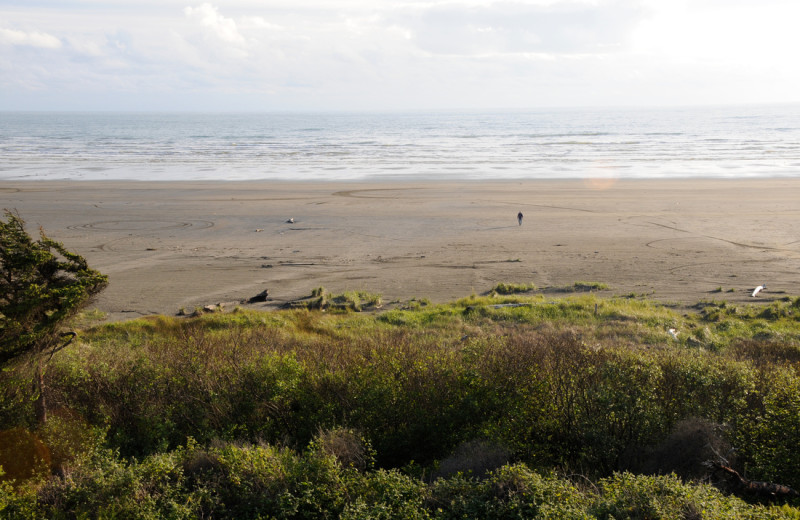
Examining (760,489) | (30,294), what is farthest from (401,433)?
(30,294)

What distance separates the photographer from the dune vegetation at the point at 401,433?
8812mm

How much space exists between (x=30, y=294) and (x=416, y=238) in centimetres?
2435

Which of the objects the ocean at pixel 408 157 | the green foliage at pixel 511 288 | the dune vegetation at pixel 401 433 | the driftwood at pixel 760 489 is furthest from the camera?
the ocean at pixel 408 157

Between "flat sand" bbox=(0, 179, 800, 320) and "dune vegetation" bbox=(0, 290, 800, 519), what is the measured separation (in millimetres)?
9448

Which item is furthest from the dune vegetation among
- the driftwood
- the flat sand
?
the flat sand

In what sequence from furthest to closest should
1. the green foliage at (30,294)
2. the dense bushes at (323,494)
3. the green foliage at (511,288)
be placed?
the green foliage at (511,288)
the green foliage at (30,294)
the dense bushes at (323,494)

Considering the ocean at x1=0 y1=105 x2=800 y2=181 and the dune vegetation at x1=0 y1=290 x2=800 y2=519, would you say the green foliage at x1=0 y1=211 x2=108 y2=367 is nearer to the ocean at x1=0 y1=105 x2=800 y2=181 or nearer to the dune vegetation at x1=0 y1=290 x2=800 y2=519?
the dune vegetation at x1=0 y1=290 x2=800 y2=519

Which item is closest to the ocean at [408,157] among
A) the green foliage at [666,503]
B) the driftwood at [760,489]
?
the driftwood at [760,489]

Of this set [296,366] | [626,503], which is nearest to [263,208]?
[296,366]

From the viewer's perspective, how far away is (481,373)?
480 inches

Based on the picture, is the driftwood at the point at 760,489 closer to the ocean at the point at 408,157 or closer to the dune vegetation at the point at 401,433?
the dune vegetation at the point at 401,433

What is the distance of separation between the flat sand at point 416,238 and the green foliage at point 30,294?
1157 centimetres

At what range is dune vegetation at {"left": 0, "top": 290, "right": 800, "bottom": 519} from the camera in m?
8.81

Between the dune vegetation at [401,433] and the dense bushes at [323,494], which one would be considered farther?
the dune vegetation at [401,433]
